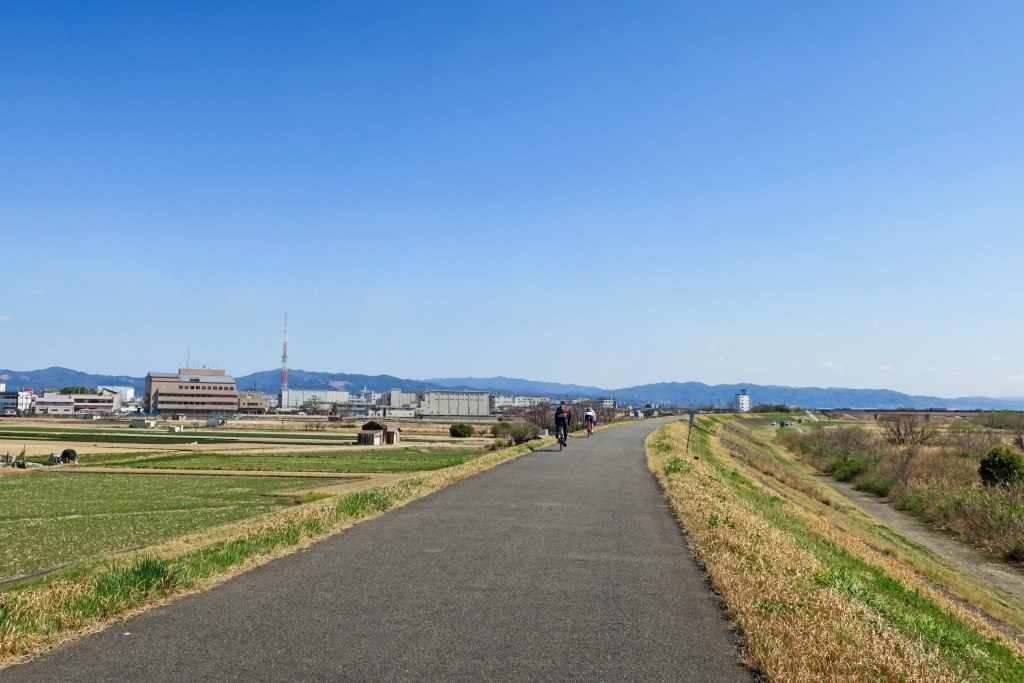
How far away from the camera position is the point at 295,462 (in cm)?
4238

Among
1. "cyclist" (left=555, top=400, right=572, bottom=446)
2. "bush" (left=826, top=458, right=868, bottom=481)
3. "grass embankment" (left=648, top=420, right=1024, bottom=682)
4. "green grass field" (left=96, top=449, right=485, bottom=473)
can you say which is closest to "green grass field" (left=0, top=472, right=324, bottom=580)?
"green grass field" (left=96, top=449, right=485, bottom=473)

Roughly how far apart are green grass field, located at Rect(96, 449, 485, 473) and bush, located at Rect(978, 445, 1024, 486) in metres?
26.6

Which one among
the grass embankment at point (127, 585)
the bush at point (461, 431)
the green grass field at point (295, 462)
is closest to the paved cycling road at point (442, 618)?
the grass embankment at point (127, 585)

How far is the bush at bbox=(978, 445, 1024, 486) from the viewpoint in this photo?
3700cm

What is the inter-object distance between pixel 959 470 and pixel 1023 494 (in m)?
14.6

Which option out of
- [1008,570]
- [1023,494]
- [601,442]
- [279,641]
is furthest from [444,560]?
[1023,494]

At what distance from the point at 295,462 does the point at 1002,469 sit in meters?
36.8

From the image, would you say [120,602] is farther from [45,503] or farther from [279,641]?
[45,503]

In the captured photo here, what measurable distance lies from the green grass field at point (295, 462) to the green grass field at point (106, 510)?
17.6ft

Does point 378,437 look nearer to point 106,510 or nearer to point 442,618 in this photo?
point 106,510

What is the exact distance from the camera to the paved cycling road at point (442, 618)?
228 inches

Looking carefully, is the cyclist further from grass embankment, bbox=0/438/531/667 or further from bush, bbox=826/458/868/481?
bush, bbox=826/458/868/481

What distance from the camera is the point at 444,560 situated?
9906 mm

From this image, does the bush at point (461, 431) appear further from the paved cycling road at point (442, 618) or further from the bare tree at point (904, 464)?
the paved cycling road at point (442, 618)
